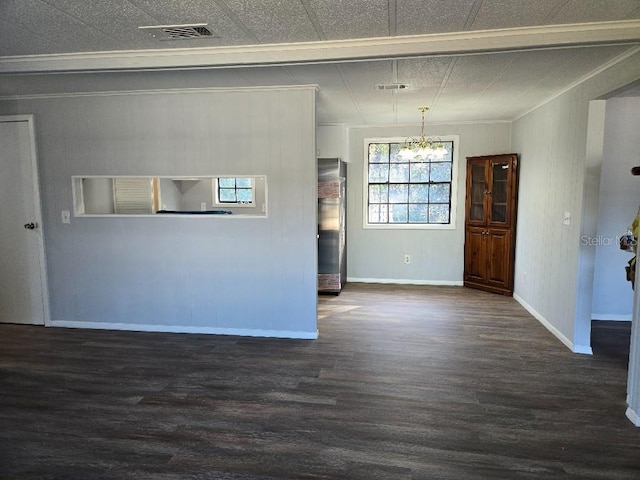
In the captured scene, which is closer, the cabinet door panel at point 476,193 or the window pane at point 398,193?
the cabinet door panel at point 476,193

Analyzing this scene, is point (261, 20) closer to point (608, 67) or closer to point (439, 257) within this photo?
point (608, 67)

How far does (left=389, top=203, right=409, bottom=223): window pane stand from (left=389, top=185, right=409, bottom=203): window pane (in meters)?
0.10

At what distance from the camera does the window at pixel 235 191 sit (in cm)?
640

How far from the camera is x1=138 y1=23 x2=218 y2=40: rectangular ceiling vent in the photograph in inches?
97.1

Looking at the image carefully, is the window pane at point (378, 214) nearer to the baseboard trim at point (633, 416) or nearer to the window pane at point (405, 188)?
the window pane at point (405, 188)

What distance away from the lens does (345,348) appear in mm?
3740

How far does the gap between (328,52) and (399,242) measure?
409 centimetres

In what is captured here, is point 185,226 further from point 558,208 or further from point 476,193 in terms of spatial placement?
point 476,193

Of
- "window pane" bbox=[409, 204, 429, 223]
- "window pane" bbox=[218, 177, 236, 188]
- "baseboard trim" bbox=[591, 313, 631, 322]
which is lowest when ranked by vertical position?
"baseboard trim" bbox=[591, 313, 631, 322]

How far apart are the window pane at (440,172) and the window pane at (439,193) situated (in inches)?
3.6

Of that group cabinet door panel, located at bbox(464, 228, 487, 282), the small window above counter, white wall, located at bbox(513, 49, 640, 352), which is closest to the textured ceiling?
white wall, located at bbox(513, 49, 640, 352)

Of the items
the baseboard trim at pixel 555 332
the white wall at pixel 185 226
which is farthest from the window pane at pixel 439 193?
the white wall at pixel 185 226

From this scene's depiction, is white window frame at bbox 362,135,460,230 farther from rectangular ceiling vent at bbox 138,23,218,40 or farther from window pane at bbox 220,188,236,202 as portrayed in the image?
rectangular ceiling vent at bbox 138,23,218,40

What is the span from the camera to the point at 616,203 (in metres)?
4.51
